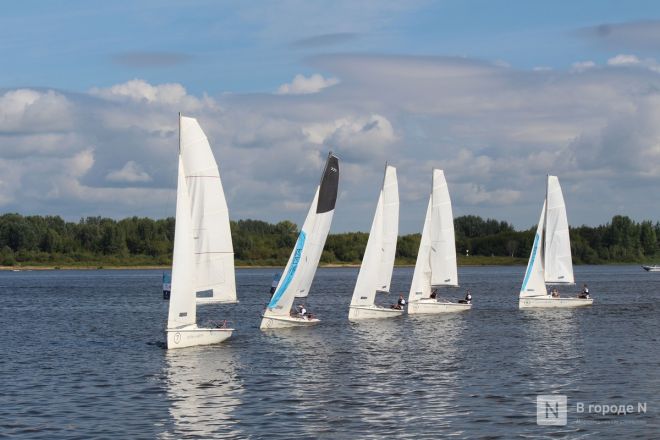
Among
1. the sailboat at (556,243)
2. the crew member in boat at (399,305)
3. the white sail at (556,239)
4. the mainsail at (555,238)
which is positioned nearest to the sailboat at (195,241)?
the crew member in boat at (399,305)

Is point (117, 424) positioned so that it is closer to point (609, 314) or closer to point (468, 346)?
point (468, 346)

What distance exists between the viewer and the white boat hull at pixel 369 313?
6247 centimetres

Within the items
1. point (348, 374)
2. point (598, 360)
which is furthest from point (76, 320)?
point (598, 360)

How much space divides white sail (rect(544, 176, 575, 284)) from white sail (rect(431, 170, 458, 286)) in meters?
11.1

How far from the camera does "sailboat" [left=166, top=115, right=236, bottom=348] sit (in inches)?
1679

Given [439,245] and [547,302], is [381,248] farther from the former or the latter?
[547,302]

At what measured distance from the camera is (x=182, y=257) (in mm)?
43000

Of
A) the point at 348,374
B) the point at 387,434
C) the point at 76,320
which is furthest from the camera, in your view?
the point at 76,320

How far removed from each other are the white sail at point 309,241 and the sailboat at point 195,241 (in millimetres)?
9155

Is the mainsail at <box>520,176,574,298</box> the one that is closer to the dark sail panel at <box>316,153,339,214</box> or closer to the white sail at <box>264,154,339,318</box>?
the dark sail panel at <box>316,153,339,214</box>

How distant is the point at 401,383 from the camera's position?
3638cm

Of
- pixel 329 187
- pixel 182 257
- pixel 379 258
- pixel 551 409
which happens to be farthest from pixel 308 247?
pixel 551 409

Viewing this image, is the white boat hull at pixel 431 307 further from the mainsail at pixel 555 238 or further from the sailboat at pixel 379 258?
the mainsail at pixel 555 238

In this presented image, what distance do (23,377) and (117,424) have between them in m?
11.7
